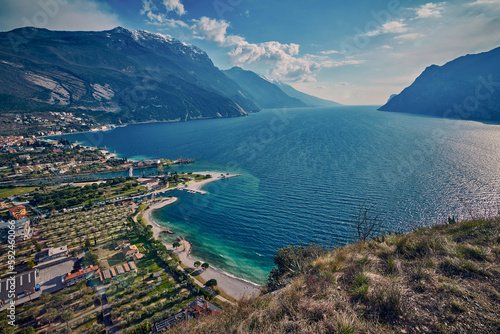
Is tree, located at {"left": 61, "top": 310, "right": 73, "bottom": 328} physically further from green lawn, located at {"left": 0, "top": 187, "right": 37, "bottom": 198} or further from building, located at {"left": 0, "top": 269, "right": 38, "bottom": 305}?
green lawn, located at {"left": 0, "top": 187, "right": 37, "bottom": 198}

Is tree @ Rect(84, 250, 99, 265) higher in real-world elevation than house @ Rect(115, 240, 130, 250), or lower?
lower

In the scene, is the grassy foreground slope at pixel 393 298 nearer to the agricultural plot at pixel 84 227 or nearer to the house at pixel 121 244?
the house at pixel 121 244

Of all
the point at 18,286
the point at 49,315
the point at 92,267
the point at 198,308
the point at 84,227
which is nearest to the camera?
the point at 198,308

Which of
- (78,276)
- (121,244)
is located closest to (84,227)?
(121,244)

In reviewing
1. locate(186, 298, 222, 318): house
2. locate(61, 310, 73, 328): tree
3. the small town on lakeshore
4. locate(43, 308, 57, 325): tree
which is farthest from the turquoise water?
locate(43, 308, 57, 325): tree

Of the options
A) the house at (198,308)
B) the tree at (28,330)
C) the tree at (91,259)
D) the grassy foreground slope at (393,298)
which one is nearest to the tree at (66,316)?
the tree at (28,330)

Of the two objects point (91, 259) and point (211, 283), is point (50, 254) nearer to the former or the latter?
point (91, 259)

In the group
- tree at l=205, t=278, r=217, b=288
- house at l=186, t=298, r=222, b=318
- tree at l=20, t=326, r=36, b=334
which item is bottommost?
tree at l=205, t=278, r=217, b=288
